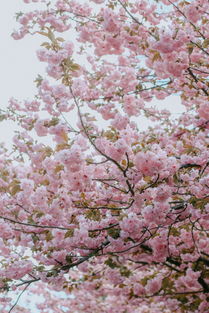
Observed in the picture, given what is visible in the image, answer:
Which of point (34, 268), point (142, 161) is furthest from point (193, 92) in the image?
point (34, 268)

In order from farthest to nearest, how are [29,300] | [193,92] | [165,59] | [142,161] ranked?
[29,300] < [193,92] < [165,59] < [142,161]

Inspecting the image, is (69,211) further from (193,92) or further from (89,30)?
(89,30)

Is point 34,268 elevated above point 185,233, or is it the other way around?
point 185,233

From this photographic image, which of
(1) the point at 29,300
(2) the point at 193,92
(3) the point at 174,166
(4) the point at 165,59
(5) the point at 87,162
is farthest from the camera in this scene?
(1) the point at 29,300

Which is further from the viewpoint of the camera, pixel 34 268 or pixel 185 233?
pixel 185 233

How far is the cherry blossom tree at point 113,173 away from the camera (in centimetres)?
350

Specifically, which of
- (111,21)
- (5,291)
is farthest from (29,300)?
(111,21)

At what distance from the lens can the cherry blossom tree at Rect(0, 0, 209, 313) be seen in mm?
3504

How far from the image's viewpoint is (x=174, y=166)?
10.9 feet

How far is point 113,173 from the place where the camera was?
352 centimetres

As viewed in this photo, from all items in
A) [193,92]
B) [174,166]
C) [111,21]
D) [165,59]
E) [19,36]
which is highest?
[19,36]

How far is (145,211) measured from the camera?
348 cm

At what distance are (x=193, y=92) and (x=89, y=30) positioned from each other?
204cm

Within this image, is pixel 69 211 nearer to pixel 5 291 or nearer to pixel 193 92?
pixel 5 291
